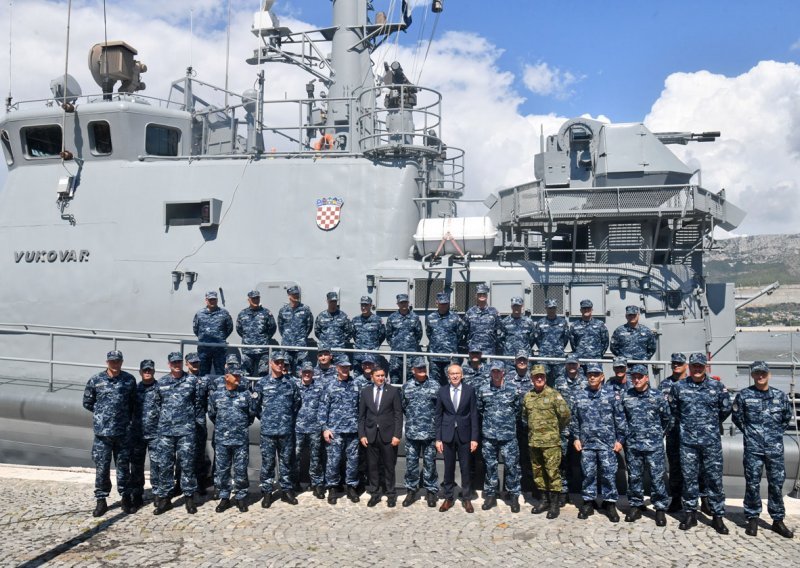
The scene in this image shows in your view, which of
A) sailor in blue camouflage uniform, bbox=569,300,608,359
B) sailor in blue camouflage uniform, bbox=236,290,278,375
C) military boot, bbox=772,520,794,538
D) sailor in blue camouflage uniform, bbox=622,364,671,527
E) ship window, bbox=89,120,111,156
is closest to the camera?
military boot, bbox=772,520,794,538

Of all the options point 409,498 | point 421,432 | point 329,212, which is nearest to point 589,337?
point 421,432

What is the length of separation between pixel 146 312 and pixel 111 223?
5.17ft

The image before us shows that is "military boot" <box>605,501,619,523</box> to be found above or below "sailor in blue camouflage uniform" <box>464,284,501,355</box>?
below

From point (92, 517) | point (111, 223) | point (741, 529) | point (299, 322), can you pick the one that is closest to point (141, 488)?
point (92, 517)

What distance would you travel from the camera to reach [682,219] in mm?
8516

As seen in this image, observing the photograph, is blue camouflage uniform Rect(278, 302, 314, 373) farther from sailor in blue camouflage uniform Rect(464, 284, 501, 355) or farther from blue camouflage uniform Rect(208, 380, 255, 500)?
sailor in blue camouflage uniform Rect(464, 284, 501, 355)

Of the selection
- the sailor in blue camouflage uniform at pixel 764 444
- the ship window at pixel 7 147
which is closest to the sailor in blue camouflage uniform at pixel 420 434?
the sailor in blue camouflage uniform at pixel 764 444

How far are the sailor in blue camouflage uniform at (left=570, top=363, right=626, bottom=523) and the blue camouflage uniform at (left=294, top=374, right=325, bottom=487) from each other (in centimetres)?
279

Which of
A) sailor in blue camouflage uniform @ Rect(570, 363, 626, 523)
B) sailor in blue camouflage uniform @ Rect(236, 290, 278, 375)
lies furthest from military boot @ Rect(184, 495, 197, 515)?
sailor in blue camouflage uniform @ Rect(570, 363, 626, 523)

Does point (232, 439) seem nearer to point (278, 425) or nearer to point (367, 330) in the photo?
point (278, 425)

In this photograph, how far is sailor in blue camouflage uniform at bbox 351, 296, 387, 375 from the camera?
26.8 feet

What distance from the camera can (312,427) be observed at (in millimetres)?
6883

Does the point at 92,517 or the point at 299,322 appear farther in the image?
the point at 299,322

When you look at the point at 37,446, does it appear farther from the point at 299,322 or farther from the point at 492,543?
the point at 492,543
